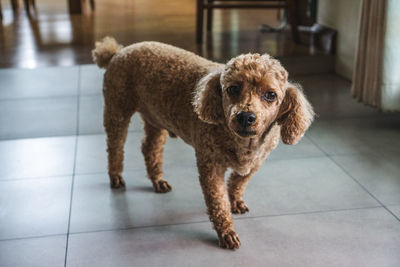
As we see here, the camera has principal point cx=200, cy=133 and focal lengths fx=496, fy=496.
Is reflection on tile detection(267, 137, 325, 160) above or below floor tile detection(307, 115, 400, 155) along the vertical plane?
below

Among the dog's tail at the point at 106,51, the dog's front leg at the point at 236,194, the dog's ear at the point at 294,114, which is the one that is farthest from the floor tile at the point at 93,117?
the dog's ear at the point at 294,114

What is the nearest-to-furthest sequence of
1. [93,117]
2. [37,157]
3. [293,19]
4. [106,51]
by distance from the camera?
[106,51]
[37,157]
[93,117]
[293,19]

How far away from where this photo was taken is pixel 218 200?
1940 millimetres

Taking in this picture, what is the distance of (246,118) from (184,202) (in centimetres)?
85

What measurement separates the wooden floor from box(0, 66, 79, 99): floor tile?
0.10 meters

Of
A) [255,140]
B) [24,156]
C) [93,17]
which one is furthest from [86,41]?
[255,140]

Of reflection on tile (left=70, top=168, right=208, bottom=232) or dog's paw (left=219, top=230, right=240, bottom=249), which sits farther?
reflection on tile (left=70, top=168, right=208, bottom=232)

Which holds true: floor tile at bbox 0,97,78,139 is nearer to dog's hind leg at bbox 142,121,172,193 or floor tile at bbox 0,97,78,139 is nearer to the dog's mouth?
dog's hind leg at bbox 142,121,172,193

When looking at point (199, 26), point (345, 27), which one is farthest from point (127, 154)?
point (345, 27)

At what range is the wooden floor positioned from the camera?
431 cm

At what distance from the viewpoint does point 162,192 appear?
96.3 inches

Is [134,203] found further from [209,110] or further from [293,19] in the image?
[293,19]

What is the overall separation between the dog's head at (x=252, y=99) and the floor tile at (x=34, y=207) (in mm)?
886

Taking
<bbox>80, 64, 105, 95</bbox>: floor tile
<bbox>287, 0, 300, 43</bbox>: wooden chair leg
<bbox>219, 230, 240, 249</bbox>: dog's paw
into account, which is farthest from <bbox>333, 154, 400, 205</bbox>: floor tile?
<bbox>287, 0, 300, 43</bbox>: wooden chair leg
